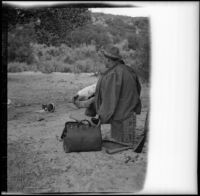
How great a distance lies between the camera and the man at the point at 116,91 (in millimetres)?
4809

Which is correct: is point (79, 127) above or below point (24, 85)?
below

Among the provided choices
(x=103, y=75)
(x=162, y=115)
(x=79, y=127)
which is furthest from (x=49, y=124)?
(x=162, y=115)

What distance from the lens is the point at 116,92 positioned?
4.87 meters

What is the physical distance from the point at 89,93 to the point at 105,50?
0.54 m

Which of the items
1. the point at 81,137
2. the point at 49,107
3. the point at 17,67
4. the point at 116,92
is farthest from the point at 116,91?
→ the point at 17,67

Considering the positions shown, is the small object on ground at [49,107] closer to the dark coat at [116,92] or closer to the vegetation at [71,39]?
the vegetation at [71,39]

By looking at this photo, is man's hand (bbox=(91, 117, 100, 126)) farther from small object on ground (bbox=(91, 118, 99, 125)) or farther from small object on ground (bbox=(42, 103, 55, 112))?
small object on ground (bbox=(42, 103, 55, 112))

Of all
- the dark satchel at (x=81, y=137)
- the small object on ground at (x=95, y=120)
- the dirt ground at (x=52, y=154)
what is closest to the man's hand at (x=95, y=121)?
the small object on ground at (x=95, y=120)

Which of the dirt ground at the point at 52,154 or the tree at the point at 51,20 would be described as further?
the tree at the point at 51,20

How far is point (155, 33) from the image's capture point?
436 centimetres

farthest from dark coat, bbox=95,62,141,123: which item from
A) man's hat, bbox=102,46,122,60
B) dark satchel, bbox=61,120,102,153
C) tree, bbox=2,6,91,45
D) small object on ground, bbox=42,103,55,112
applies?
tree, bbox=2,6,91,45

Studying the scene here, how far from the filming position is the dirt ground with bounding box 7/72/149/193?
4.20 meters

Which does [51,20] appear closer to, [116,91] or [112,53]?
[112,53]

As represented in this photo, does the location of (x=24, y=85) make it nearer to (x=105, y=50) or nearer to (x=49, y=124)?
(x=49, y=124)
